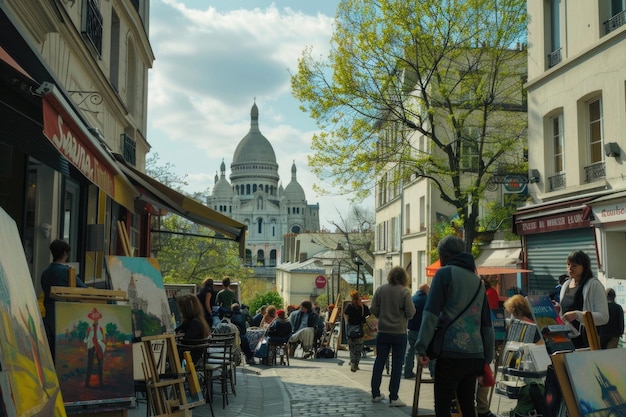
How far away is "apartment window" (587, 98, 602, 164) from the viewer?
1511cm

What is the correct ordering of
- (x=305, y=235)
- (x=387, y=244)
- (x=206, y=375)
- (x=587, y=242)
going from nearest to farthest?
1. (x=206, y=375)
2. (x=587, y=242)
3. (x=387, y=244)
4. (x=305, y=235)

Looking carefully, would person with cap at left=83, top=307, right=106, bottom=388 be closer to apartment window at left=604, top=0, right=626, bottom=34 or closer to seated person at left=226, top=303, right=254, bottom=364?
seated person at left=226, top=303, right=254, bottom=364

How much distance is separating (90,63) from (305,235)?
84196 mm

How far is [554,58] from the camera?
17.1 meters

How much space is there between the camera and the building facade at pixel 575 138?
46.4ft

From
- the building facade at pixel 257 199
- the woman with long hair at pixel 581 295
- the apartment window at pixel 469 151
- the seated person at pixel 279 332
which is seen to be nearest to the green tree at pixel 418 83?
the apartment window at pixel 469 151

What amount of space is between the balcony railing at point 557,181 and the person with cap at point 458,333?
38.0 ft

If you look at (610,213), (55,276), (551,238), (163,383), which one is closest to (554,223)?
(551,238)

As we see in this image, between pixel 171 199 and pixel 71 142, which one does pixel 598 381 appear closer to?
pixel 71 142

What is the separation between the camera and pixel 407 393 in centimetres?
968

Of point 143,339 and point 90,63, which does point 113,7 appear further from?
point 143,339

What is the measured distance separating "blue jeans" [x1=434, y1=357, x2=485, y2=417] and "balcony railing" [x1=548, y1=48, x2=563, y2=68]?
12758 mm

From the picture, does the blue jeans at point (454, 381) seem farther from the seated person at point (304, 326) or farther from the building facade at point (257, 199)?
the building facade at point (257, 199)

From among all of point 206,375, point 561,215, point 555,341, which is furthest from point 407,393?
point 561,215
